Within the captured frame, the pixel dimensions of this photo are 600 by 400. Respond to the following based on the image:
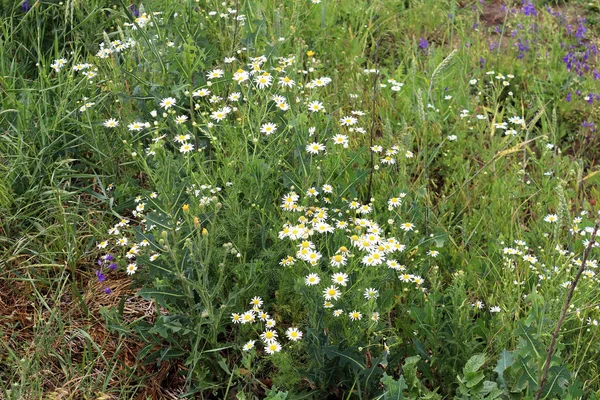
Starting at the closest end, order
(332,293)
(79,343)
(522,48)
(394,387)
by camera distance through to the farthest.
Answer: (394,387) < (332,293) < (79,343) < (522,48)

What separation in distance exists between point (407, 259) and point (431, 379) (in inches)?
19.9

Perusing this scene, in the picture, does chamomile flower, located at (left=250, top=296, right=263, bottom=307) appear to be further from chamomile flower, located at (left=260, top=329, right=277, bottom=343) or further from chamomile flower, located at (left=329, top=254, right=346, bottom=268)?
chamomile flower, located at (left=329, top=254, right=346, bottom=268)

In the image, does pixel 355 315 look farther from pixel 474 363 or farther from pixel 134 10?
pixel 134 10

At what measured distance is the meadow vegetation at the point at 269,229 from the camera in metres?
2.21

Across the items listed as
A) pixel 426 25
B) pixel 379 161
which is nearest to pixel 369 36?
pixel 426 25

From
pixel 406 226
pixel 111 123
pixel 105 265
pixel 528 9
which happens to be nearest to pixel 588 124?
pixel 528 9

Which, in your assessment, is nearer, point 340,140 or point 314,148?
point 314,148

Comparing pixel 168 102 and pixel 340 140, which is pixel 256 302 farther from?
pixel 168 102

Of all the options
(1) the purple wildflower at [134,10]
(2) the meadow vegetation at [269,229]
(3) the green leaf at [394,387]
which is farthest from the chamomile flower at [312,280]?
(1) the purple wildflower at [134,10]

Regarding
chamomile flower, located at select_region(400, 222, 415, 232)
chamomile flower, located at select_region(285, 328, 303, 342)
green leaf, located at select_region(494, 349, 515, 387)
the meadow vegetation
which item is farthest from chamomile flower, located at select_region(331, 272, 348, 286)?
green leaf, located at select_region(494, 349, 515, 387)

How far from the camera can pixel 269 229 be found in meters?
2.40

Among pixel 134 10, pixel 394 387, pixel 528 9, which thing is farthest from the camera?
pixel 528 9

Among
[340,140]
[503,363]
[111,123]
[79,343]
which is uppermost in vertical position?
[340,140]

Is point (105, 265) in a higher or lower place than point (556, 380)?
lower
